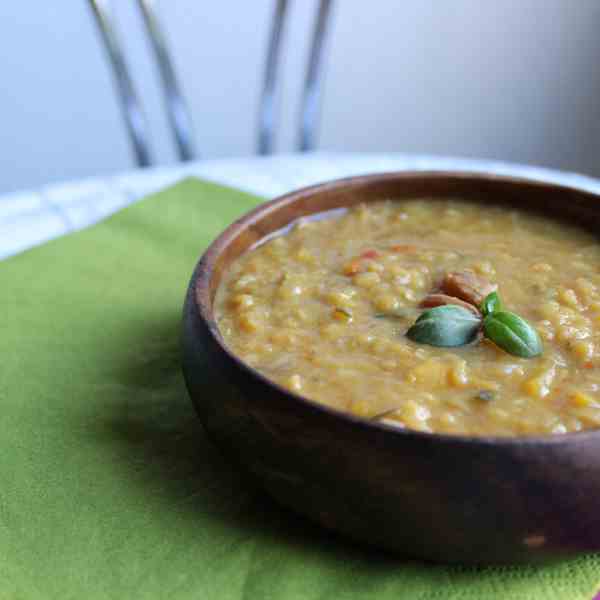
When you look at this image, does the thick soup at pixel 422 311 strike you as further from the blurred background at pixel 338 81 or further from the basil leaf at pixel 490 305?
the blurred background at pixel 338 81

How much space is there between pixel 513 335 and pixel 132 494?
0.57 m

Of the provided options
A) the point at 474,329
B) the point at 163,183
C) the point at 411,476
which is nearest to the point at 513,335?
the point at 474,329

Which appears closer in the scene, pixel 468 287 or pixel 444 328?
pixel 444 328

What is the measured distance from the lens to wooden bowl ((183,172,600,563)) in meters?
0.96

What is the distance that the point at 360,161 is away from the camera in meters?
2.33

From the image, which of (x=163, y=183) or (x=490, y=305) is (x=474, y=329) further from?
(x=163, y=183)

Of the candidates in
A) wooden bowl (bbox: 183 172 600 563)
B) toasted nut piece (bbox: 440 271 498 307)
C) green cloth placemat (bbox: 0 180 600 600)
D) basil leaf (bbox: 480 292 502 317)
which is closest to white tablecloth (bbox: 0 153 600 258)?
green cloth placemat (bbox: 0 180 600 600)

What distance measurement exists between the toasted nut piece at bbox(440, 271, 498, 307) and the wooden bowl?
16.6 inches

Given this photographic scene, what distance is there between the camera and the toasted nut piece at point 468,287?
1.37 meters

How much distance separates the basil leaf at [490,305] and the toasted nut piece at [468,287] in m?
0.07

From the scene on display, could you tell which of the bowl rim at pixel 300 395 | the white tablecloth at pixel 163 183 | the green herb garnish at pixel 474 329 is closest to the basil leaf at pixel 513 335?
the green herb garnish at pixel 474 329

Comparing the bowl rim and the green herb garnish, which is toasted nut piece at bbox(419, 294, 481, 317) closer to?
the green herb garnish

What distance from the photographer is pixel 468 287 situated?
54.4 inches

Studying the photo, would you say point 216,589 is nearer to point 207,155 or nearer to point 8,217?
point 8,217
